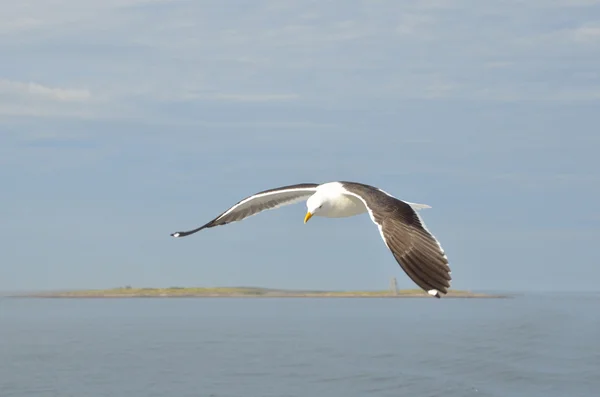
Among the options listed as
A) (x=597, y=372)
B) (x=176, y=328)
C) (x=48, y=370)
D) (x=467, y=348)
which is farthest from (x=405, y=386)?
(x=176, y=328)

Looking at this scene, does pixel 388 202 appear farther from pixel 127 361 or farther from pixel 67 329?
pixel 67 329

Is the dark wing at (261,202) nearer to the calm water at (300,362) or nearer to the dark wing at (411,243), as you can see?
the dark wing at (411,243)

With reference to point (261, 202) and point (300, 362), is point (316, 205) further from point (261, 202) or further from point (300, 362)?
point (300, 362)

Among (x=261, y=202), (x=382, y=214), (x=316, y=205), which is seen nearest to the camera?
(x=382, y=214)

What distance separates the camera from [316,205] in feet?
55.5

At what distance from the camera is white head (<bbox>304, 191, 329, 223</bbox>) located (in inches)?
664

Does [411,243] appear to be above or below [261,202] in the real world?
below

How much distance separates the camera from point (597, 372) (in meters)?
75.6

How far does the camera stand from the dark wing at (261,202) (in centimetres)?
1897

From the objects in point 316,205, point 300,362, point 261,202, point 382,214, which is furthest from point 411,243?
point 300,362

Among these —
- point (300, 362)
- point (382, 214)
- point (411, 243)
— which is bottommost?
point (300, 362)

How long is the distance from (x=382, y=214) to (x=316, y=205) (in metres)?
3.33

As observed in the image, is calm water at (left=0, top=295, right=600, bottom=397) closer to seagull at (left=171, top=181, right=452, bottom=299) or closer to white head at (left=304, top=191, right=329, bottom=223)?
seagull at (left=171, top=181, right=452, bottom=299)

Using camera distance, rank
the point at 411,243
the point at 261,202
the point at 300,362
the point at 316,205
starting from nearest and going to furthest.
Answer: the point at 411,243 < the point at 316,205 < the point at 261,202 < the point at 300,362
